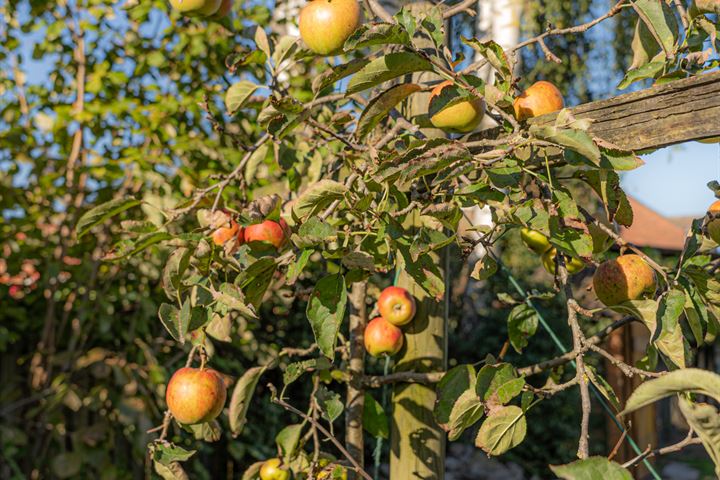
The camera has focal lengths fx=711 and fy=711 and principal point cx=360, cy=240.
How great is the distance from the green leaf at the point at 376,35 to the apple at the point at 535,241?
49 cm

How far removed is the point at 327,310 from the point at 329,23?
0.46m

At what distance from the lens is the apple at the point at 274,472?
4.47ft

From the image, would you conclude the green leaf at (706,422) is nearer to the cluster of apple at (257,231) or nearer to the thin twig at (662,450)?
the thin twig at (662,450)

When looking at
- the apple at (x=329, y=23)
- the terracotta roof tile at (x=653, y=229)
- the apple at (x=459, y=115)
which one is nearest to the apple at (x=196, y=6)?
the apple at (x=329, y=23)

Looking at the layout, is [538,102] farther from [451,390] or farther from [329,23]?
[451,390]

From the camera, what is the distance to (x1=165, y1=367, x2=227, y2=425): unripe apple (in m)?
1.21

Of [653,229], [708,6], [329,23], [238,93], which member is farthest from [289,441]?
[653,229]

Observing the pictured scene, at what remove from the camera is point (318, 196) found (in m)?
1.03

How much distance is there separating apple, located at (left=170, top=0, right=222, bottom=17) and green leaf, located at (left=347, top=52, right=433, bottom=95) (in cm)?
59

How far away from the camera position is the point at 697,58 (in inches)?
39.1

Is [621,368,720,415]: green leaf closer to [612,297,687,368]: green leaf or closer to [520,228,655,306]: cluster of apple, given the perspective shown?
[612,297,687,368]: green leaf

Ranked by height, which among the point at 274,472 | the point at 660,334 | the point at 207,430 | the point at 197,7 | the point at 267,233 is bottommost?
the point at 274,472

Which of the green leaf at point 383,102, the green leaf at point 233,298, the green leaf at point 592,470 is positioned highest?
the green leaf at point 383,102

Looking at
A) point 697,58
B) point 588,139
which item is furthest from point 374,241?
point 697,58
